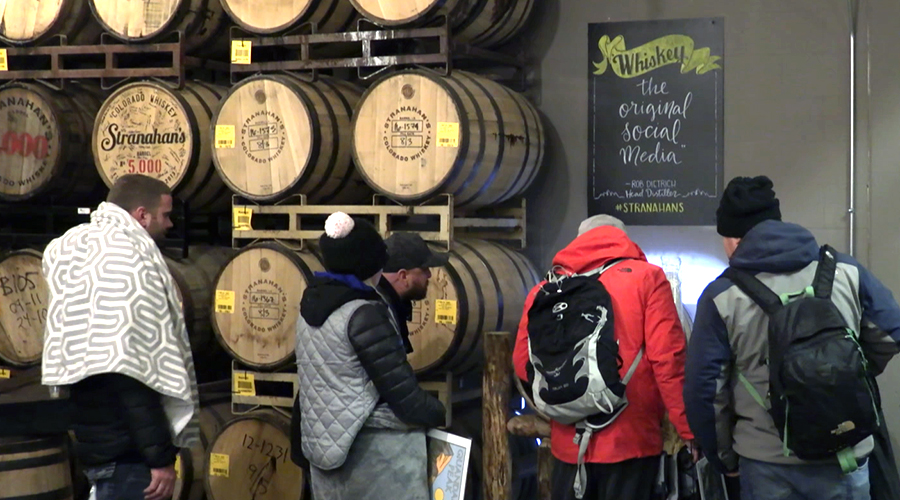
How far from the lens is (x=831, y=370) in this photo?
312cm

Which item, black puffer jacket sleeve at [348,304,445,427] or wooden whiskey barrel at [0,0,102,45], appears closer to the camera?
black puffer jacket sleeve at [348,304,445,427]

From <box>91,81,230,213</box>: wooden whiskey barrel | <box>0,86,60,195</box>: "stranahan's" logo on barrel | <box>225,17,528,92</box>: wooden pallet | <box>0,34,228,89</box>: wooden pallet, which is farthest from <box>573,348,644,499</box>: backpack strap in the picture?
<box>0,86,60,195</box>: "stranahan's" logo on barrel

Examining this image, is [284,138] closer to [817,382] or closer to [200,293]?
[200,293]

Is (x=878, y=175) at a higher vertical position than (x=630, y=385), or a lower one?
higher

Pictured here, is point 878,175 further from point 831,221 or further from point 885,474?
point 885,474

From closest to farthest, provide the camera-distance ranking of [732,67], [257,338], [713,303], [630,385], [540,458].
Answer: [713,303] → [630,385] → [540,458] → [257,338] → [732,67]

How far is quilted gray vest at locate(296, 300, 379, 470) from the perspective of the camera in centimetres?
359

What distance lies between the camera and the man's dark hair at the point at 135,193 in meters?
3.78

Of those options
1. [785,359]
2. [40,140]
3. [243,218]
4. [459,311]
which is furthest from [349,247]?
[40,140]

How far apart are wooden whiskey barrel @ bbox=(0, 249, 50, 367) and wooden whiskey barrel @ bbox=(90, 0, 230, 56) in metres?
1.38

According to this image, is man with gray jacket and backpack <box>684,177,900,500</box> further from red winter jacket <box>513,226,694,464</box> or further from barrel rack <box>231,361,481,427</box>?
barrel rack <box>231,361,481,427</box>

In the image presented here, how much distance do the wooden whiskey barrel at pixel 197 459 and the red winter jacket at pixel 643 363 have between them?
97.6 inches

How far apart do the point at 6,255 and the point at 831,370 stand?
4.60 metres

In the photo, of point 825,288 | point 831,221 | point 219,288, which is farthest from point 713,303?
point 219,288
